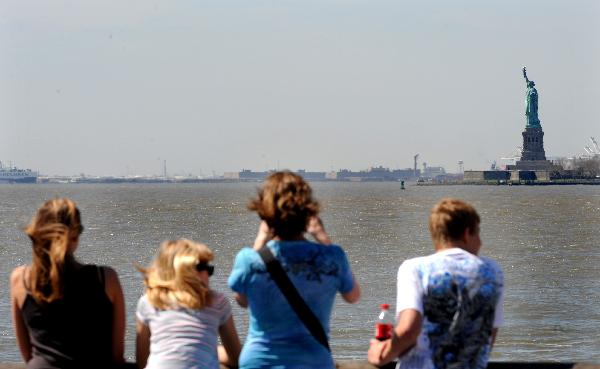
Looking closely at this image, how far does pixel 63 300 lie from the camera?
15.1 feet

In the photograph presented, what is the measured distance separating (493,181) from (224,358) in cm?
17534

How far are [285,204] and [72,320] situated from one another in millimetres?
939

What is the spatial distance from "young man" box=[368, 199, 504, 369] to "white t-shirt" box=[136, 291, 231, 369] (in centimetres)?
69

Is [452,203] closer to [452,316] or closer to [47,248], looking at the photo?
[452,316]

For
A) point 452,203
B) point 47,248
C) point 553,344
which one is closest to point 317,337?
point 452,203

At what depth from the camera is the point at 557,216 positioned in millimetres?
70375

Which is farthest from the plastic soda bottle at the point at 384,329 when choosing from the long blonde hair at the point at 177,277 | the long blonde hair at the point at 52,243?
the long blonde hair at the point at 52,243

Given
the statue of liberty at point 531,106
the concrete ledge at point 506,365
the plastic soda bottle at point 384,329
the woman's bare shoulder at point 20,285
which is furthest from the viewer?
the statue of liberty at point 531,106

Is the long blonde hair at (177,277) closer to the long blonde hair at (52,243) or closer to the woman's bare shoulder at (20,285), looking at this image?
the long blonde hair at (52,243)

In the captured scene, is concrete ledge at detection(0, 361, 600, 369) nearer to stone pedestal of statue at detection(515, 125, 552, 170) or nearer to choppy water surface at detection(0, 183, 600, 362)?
choppy water surface at detection(0, 183, 600, 362)

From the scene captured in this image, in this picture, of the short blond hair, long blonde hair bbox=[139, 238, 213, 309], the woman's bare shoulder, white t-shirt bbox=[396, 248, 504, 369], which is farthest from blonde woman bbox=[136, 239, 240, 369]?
the short blond hair

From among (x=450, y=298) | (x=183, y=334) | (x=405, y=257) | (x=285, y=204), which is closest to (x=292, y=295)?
(x=285, y=204)

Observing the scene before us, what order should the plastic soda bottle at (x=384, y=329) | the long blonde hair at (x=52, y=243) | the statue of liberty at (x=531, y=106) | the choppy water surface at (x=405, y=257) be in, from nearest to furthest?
the long blonde hair at (x=52, y=243)
the plastic soda bottle at (x=384, y=329)
the choppy water surface at (x=405, y=257)
the statue of liberty at (x=531, y=106)

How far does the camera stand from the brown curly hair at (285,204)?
462 cm
